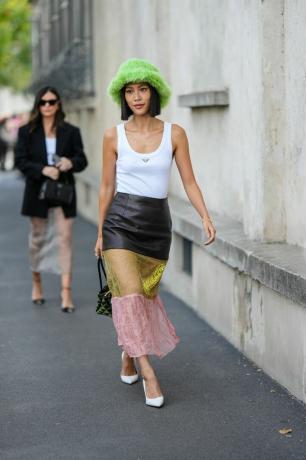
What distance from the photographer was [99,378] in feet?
22.9

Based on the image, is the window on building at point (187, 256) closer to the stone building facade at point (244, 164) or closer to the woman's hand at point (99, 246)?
the stone building facade at point (244, 164)

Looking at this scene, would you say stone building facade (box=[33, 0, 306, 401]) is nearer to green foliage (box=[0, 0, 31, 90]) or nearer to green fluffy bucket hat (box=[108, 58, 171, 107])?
green fluffy bucket hat (box=[108, 58, 171, 107])

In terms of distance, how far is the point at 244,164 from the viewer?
25.2 ft

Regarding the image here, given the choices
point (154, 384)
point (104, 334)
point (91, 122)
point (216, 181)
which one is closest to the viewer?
point (154, 384)

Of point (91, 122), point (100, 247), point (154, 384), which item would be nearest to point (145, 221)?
point (100, 247)

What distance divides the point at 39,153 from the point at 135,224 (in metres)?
3.28

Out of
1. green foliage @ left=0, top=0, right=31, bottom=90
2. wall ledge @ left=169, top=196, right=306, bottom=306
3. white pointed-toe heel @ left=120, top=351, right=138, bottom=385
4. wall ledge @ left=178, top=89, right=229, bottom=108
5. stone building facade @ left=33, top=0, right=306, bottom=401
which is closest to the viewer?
wall ledge @ left=169, top=196, right=306, bottom=306

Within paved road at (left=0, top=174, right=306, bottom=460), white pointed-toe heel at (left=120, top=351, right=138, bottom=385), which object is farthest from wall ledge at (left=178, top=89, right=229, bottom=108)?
white pointed-toe heel at (left=120, top=351, right=138, bottom=385)

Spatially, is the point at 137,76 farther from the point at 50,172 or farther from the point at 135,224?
the point at 50,172

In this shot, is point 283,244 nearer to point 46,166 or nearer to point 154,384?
point 154,384

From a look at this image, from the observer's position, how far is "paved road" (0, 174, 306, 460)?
214 inches

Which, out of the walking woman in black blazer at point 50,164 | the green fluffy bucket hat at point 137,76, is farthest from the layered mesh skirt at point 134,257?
the walking woman in black blazer at point 50,164

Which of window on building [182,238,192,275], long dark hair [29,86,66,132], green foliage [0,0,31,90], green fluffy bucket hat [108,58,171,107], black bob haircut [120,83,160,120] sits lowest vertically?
window on building [182,238,192,275]

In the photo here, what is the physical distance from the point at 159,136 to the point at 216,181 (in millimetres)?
2904
